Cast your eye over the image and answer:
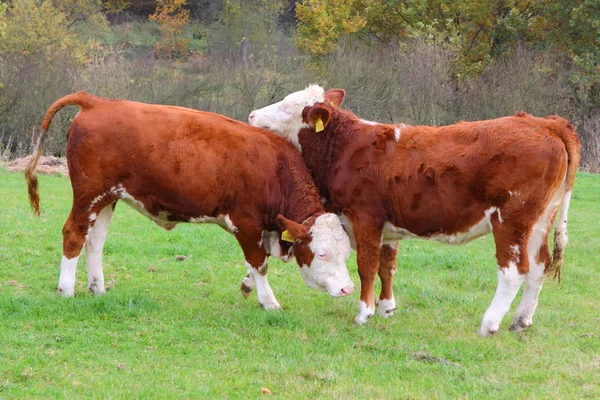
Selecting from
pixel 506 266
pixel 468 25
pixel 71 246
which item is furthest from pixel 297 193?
pixel 468 25

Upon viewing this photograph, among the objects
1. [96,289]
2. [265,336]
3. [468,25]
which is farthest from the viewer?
[468,25]

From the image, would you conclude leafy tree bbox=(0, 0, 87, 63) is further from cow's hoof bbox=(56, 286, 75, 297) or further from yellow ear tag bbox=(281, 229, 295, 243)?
yellow ear tag bbox=(281, 229, 295, 243)

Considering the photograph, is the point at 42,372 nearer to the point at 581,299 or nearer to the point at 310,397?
the point at 310,397

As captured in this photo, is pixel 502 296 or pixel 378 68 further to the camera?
pixel 378 68

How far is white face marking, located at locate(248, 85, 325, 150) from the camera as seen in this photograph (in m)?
8.46

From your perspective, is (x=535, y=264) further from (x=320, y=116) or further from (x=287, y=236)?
(x=320, y=116)

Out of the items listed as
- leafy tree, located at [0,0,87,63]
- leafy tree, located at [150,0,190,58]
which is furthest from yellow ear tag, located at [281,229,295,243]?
leafy tree, located at [150,0,190,58]

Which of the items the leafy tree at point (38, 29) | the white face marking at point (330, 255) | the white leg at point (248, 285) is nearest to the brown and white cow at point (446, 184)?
the white face marking at point (330, 255)

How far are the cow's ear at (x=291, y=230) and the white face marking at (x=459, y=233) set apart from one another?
0.85 metres

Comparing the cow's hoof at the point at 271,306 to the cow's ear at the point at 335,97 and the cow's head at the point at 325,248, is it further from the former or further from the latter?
the cow's ear at the point at 335,97

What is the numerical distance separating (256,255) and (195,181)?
1.00 meters

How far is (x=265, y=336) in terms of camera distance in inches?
280

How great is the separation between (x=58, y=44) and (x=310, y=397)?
34100 millimetres

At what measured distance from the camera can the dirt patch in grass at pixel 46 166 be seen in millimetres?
21234
